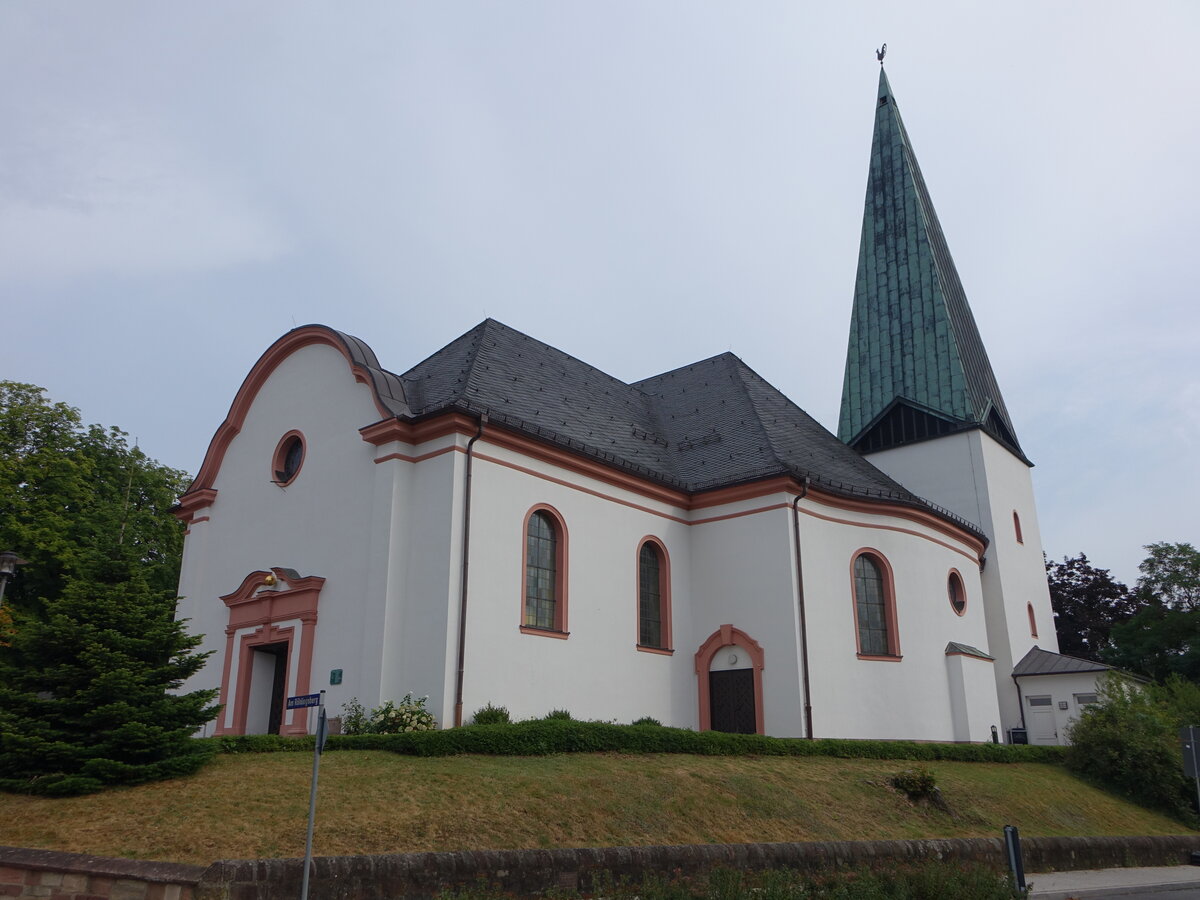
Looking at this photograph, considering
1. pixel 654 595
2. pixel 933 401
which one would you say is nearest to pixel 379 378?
pixel 654 595

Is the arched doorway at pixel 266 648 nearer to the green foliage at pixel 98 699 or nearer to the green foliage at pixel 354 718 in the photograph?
the green foliage at pixel 354 718

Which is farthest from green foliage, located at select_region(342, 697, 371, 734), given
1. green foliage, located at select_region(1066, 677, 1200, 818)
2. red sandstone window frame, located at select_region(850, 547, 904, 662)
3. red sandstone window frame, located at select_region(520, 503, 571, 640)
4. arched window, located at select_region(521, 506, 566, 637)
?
green foliage, located at select_region(1066, 677, 1200, 818)

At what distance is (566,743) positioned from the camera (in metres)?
15.5

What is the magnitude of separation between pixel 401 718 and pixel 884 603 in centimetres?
1258

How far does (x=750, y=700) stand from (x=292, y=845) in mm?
13430

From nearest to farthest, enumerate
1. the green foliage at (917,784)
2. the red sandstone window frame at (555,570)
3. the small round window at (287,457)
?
the green foliage at (917,784)
the red sandstone window frame at (555,570)
the small round window at (287,457)

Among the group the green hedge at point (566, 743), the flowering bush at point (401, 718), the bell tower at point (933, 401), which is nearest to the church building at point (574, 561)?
the flowering bush at point (401, 718)

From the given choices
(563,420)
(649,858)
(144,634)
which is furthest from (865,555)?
(144,634)

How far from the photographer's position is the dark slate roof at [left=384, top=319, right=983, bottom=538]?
69.8 ft

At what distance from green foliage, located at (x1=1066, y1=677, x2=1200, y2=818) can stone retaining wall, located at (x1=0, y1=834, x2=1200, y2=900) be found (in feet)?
36.9

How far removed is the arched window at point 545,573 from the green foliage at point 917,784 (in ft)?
22.3

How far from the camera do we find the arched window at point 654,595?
22.1 meters

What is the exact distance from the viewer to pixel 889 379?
33594mm

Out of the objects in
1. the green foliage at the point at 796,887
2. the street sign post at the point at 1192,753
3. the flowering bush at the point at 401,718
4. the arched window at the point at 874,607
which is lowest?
the green foliage at the point at 796,887
